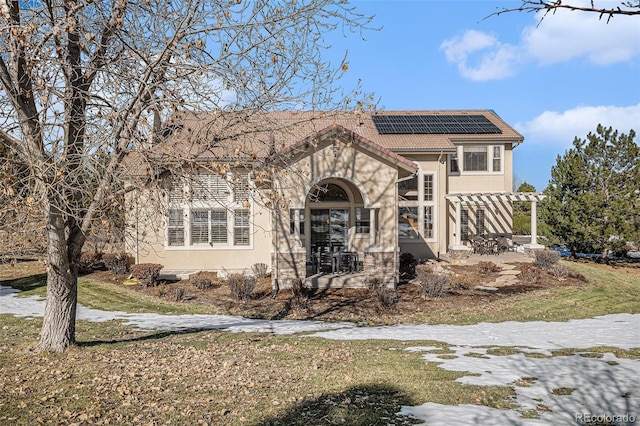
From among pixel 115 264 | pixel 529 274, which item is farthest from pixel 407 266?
pixel 115 264

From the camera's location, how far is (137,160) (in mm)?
7020

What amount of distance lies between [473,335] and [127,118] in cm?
827

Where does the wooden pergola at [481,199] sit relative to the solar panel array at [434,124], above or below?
below

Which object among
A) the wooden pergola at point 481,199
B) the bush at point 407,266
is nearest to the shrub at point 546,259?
the wooden pergola at point 481,199

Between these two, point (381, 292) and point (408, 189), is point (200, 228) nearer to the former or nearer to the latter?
point (381, 292)

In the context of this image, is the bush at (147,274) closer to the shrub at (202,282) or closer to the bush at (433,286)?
the shrub at (202,282)

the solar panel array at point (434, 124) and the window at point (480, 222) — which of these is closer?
the solar panel array at point (434, 124)

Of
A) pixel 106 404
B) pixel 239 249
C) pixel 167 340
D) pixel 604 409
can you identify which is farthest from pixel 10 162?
pixel 239 249

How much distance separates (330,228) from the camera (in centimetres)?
1862

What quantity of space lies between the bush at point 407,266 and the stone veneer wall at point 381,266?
1782 mm

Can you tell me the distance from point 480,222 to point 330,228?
7662mm

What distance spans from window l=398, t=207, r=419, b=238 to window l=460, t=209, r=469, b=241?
2.49 metres

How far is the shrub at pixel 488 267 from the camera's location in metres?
17.8

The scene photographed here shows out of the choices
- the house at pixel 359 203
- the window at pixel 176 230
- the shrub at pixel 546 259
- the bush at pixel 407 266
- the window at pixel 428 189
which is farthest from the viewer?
the window at pixel 428 189
